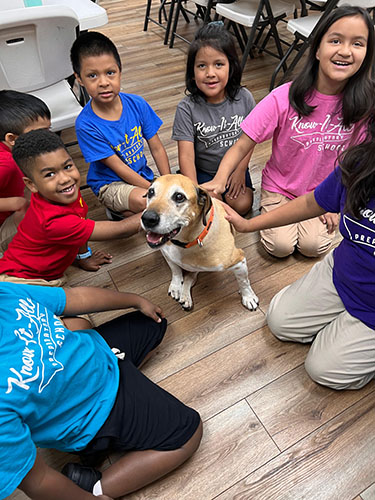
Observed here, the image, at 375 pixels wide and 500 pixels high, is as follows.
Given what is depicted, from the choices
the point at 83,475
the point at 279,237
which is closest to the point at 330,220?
the point at 279,237

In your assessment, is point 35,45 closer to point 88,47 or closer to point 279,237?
point 88,47

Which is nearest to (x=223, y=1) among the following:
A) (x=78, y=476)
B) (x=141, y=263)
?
(x=141, y=263)

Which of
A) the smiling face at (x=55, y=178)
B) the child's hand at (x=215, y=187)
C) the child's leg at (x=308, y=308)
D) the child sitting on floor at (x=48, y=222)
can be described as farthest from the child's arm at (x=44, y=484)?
the child's hand at (x=215, y=187)

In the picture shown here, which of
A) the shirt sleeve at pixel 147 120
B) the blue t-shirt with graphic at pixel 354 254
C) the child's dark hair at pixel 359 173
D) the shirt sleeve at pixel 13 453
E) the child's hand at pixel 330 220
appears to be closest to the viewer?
the shirt sleeve at pixel 13 453

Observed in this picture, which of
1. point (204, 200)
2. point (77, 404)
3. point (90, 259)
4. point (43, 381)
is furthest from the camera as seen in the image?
point (90, 259)

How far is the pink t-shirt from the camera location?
143cm

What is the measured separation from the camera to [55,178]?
3.78ft

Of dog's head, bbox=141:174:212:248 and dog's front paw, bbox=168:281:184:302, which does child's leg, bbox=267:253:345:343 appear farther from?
dog's head, bbox=141:174:212:248

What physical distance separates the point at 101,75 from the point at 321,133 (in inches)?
41.0

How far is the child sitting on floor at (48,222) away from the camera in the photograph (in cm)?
112

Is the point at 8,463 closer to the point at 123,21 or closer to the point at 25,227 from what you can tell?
the point at 25,227

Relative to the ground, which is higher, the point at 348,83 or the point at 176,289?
the point at 348,83

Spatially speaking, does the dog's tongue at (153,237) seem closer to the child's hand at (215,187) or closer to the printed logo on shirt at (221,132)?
the child's hand at (215,187)

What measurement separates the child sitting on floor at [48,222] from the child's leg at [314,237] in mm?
863
